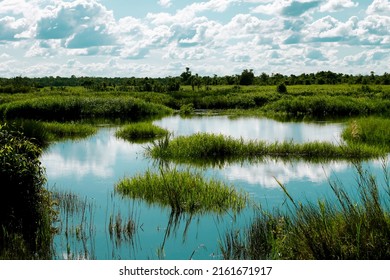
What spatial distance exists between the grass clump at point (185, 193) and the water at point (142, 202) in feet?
1.07

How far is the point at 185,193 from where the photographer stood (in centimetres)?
1334

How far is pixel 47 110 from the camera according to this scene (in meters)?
40.4

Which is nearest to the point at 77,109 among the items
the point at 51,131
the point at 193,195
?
the point at 51,131

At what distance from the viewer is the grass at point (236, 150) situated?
20.3 metres

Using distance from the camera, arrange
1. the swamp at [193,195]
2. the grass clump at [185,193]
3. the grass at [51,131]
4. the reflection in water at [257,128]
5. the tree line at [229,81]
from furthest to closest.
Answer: the tree line at [229,81] → the reflection in water at [257,128] → the grass at [51,131] → the grass clump at [185,193] → the swamp at [193,195]

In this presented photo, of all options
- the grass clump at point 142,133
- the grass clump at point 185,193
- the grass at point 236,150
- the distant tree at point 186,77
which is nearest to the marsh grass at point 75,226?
the grass clump at point 185,193

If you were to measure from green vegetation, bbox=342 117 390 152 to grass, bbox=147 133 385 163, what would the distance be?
1.83 meters

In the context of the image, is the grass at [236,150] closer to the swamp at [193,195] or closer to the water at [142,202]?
the swamp at [193,195]

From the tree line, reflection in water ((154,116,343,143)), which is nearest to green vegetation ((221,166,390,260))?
reflection in water ((154,116,343,143))

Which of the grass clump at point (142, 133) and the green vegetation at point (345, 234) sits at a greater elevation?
the green vegetation at point (345, 234)

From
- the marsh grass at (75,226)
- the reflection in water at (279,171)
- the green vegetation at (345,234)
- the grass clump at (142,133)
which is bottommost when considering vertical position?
the reflection in water at (279,171)

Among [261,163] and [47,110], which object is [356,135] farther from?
[47,110]
